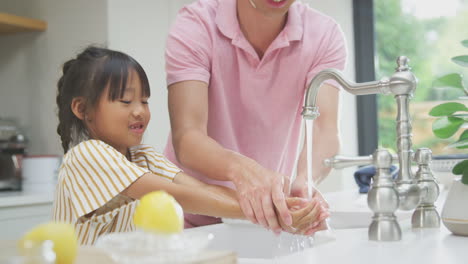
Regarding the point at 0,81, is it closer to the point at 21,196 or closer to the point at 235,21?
the point at 21,196

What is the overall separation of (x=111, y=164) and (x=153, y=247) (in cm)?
77

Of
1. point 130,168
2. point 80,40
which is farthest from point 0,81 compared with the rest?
point 130,168

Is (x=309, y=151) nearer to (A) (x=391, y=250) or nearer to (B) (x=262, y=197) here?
(B) (x=262, y=197)

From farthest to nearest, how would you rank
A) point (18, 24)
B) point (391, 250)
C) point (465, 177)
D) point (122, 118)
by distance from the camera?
point (18, 24)
point (122, 118)
point (465, 177)
point (391, 250)

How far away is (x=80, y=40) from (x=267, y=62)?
4.99 feet

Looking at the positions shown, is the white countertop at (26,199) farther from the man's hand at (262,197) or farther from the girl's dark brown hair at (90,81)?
the man's hand at (262,197)

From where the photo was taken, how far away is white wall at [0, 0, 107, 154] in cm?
289

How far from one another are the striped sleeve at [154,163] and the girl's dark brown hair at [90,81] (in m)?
0.14

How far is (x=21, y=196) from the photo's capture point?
249 cm

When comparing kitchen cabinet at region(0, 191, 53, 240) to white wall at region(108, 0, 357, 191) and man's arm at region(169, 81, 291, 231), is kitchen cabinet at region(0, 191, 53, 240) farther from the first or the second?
man's arm at region(169, 81, 291, 231)

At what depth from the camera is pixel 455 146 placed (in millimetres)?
1177

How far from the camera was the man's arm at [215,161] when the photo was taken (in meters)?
1.19

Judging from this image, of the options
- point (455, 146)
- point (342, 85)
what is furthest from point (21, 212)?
point (455, 146)

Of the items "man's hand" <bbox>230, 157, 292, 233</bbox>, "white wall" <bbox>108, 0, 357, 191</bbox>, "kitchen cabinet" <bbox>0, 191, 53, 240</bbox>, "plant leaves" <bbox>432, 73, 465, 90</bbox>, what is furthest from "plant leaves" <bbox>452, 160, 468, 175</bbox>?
"white wall" <bbox>108, 0, 357, 191</bbox>
